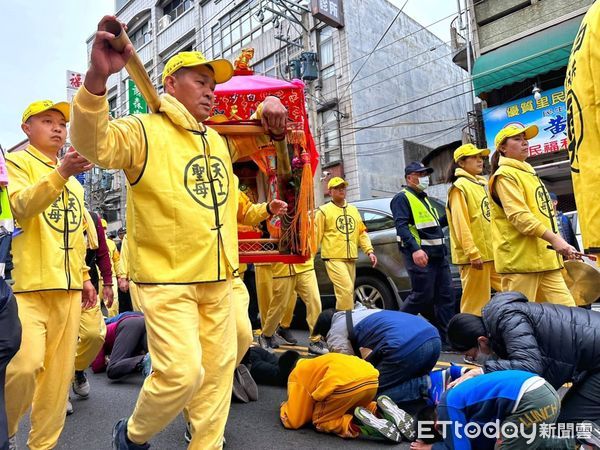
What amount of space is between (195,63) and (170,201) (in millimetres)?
689

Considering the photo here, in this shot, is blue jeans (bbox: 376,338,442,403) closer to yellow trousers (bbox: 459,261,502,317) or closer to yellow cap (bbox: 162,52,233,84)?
yellow trousers (bbox: 459,261,502,317)

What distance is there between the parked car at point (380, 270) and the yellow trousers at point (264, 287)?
4.58ft

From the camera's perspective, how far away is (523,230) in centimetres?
364

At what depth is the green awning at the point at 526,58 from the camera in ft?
37.1

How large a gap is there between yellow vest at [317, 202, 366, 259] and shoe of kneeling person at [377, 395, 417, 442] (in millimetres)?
2895

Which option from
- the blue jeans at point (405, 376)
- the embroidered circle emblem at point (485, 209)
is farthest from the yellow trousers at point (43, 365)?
the embroidered circle emblem at point (485, 209)

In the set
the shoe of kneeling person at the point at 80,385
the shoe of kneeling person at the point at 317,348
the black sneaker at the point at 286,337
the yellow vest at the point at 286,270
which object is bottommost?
the black sneaker at the point at 286,337

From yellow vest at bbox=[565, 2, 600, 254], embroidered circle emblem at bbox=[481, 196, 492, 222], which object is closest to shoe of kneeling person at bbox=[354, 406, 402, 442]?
yellow vest at bbox=[565, 2, 600, 254]

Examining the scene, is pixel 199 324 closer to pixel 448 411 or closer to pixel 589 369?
pixel 448 411

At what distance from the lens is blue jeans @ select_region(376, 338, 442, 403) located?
10.7 ft

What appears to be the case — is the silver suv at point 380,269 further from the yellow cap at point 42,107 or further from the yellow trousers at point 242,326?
the yellow cap at point 42,107

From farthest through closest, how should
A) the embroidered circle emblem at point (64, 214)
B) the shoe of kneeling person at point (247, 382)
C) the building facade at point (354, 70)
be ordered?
the building facade at point (354, 70)
the shoe of kneeling person at point (247, 382)
the embroidered circle emblem at point (64, 214)

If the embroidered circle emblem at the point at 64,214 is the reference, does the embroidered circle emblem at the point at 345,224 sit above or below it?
below

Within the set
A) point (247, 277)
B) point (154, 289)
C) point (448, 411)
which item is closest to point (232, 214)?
point (154, 289)
